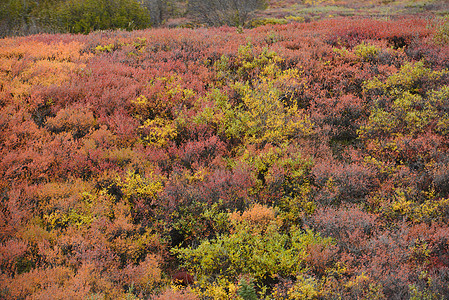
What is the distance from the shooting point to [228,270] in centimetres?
345

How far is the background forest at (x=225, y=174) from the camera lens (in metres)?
3.25

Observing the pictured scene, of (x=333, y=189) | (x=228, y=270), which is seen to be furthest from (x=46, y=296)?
(x=333, y=189)

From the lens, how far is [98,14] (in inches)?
1099

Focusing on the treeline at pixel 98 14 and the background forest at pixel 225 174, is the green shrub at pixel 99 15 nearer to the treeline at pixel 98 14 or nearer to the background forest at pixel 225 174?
the treeline at pixel 98 14

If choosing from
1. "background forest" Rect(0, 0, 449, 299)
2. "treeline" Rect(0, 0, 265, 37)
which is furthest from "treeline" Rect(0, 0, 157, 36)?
"background forest" Rect(0, 0, 449, 299)

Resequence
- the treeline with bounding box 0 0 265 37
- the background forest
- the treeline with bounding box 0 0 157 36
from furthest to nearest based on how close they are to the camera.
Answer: the treeline with bounding box 0 0 157 36 → the treeline with bounding box 0 0 265 37 → the background forest

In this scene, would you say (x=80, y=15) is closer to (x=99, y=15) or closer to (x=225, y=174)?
(x=99, y=15)

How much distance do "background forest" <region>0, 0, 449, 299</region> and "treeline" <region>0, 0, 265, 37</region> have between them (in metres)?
16.9

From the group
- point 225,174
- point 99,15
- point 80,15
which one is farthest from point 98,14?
point 225,174

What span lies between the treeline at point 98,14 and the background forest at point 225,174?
16.9 metres

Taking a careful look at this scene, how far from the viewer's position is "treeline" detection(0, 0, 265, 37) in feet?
74.6

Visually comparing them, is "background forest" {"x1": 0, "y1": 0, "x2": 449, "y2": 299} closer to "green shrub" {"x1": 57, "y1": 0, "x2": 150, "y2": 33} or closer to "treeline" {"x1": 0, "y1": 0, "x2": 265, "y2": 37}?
"treeline" {"x1": 0, "y1": 0, "x2": 265, "y2": 37}

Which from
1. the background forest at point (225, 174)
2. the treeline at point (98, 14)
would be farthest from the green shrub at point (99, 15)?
the background forest at point (225, 174)

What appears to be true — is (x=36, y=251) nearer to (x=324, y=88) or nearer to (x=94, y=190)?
(x=94, y=190)
